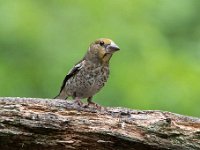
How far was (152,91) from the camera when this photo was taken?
7.82 metres

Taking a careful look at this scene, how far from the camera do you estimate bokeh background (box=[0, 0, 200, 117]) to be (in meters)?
7.81

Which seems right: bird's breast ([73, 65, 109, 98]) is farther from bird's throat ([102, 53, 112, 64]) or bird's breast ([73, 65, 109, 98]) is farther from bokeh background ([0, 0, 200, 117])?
bokeh background ([0, 0, 200, 117])

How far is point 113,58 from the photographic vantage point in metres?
8.24

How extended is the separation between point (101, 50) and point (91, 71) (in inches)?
12.0

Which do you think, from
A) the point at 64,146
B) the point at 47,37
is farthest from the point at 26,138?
the point at 47,37

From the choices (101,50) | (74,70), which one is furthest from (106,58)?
(74,70)

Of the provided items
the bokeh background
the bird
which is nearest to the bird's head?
the bird

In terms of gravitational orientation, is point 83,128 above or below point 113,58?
below

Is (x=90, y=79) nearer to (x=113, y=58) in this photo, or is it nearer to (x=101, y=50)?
(x=101, y=50)

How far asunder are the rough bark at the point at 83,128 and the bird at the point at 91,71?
1.07 metres

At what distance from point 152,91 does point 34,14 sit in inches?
70.0

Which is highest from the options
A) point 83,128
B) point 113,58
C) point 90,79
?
point 113,58

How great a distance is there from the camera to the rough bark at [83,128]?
18.3 feet

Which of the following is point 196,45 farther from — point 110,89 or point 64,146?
point 64,146
